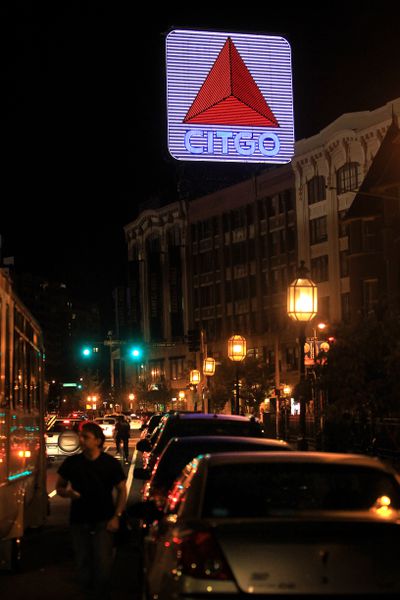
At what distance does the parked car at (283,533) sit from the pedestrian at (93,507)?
177 centimetres

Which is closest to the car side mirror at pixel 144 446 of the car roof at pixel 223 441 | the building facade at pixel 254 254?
the car roof at pixel 223 441

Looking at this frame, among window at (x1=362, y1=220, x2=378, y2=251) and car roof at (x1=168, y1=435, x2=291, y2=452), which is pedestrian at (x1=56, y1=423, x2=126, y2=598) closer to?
car roof at (x1=168, y1=435, x2=291, y2=452)

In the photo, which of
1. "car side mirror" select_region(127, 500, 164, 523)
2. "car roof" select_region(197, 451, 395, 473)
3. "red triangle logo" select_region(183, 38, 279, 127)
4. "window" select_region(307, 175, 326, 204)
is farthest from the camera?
"window" select_region(307, 175, 326, 204)

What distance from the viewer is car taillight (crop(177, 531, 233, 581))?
591 cm

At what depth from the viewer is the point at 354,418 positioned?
1120 inches

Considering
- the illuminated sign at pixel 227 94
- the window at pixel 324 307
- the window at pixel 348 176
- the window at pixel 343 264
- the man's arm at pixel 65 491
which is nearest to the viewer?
the man's arm at pixel 65 491

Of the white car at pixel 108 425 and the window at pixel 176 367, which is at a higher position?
the window at pixel 176 367

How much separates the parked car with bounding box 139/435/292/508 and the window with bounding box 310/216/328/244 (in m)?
68.2

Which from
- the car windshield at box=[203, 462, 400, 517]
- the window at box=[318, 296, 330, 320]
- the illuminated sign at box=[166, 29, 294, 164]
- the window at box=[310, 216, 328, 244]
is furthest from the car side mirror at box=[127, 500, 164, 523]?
the window at box=[310, 216, 328, 244]

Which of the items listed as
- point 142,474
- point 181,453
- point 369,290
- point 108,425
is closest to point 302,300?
point 142,474

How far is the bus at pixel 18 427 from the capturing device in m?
10.1

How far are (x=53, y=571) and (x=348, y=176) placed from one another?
64379 millimetres

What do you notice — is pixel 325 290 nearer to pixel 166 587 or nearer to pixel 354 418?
pixel 354 418

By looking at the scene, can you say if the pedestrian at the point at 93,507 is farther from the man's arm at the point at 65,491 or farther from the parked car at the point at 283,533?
the parked car at the point at 283,533
